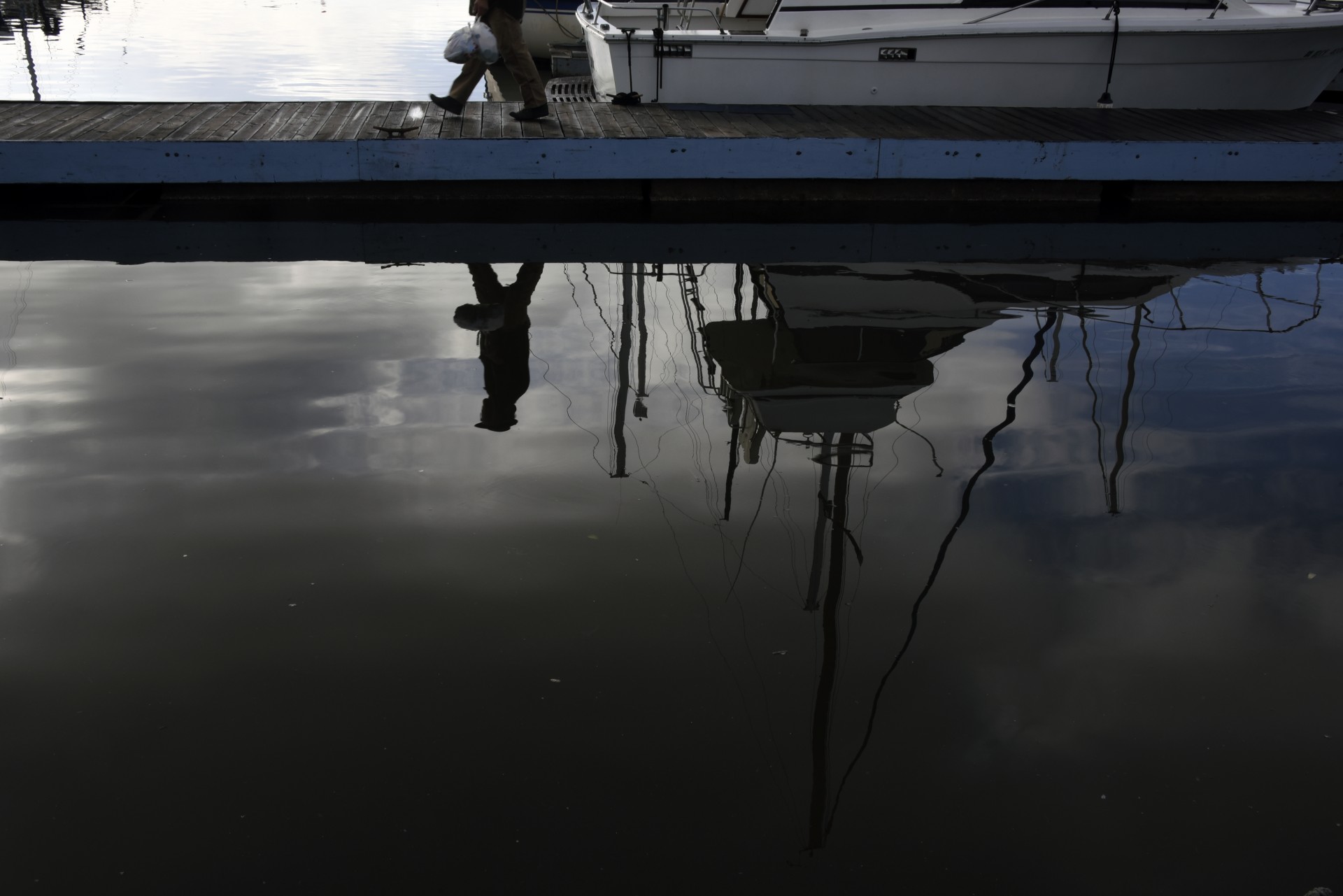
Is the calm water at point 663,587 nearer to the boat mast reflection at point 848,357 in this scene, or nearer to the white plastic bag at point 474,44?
the boat mast reflection at point 848,357

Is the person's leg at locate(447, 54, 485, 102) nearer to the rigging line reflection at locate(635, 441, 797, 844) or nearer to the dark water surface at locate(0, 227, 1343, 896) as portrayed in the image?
the dark water surface at locate(0, 227, 1343, 896)

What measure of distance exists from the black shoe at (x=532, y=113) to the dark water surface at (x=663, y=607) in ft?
9.75

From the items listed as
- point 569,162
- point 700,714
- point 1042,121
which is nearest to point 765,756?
point 700,714

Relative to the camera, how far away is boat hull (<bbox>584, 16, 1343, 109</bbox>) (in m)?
8.28

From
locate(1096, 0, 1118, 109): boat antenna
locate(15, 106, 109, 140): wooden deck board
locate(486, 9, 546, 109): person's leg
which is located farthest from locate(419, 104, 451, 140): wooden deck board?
locate(1096, 0, 1118, 109): boat antenna

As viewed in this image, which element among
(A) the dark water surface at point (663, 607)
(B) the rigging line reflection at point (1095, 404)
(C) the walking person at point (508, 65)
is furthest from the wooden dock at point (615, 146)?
(B) the rigging line reflection at point (1095, 404)

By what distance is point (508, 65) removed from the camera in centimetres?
722

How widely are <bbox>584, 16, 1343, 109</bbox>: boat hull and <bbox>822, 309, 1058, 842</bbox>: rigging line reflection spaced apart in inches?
150

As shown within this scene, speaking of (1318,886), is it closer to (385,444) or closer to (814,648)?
(814,648)

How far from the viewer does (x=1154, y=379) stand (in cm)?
466

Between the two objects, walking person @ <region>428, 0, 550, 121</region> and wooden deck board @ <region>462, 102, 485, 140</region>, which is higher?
walking person @ <region>428, 0, 550, 121</region>

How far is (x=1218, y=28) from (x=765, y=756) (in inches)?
308

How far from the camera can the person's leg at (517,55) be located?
23.3 ft

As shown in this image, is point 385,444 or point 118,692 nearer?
point 118,692
